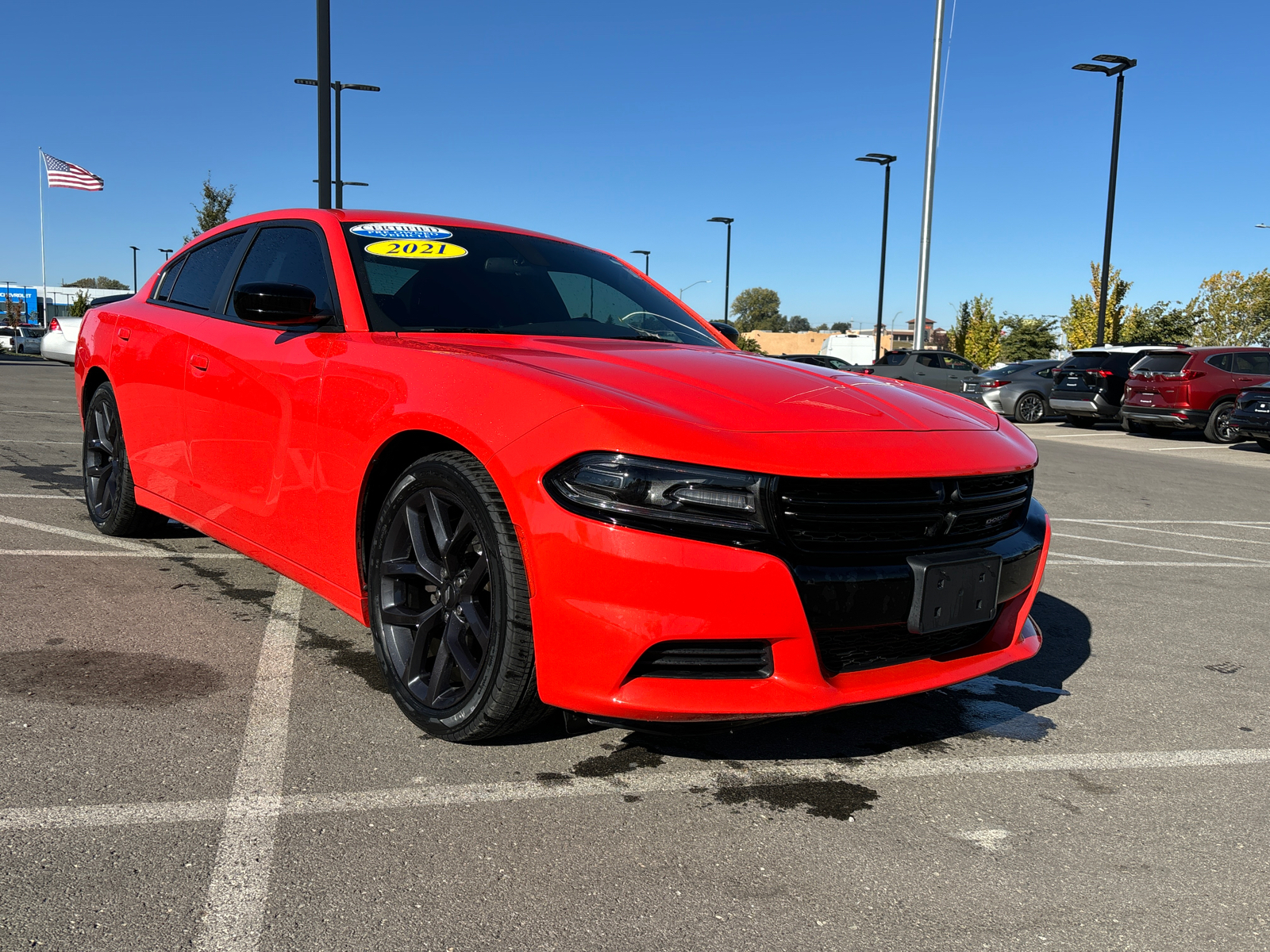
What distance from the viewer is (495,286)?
3824 millimetres

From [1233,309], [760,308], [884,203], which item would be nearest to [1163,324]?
[1233,309]

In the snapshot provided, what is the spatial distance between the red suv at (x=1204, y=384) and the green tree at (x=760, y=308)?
13892 centimetres

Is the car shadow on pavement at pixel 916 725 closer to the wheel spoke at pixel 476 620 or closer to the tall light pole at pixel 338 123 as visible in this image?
the wheel spoke at pixel 476 620

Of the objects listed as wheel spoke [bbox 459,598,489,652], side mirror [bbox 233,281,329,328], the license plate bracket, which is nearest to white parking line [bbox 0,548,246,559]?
side mirror [bbox 233,281,329,328]

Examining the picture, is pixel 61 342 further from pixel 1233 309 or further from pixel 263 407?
pixel 1233 309

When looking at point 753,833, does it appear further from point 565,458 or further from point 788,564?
point 565,458

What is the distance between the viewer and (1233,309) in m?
57.2

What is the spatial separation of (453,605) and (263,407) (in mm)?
1261

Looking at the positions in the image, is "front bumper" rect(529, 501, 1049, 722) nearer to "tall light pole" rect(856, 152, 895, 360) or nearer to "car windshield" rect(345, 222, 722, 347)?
"car windshield" rect(345, 222, 722, 347)

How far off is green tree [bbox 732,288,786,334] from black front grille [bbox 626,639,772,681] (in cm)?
15432

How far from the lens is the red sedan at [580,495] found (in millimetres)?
2391

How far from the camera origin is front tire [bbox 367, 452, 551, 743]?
8.48 feet

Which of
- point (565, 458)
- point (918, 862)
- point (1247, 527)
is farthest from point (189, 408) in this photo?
point (1247, 527)

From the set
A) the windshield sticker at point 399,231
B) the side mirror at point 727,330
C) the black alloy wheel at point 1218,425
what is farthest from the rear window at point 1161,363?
the windshield sticker at point 399,231
